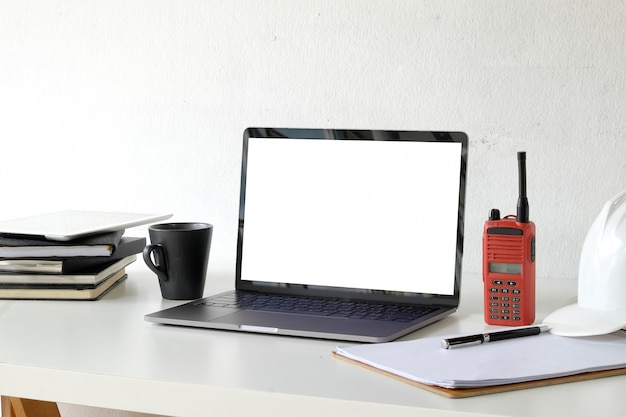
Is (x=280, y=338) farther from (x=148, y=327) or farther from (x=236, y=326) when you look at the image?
(x=148, y=327)

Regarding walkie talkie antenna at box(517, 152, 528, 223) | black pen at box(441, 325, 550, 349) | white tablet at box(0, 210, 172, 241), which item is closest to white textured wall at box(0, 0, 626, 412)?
white tablet at box(0, 210, 172, 241)

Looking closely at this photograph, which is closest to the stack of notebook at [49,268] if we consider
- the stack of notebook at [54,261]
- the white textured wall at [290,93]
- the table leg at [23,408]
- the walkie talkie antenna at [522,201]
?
the stack of notebook at [54,261]

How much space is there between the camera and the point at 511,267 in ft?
3.41

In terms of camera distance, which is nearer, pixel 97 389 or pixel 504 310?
pixel 97 389

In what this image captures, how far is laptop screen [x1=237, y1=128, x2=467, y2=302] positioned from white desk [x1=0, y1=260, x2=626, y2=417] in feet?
0.34

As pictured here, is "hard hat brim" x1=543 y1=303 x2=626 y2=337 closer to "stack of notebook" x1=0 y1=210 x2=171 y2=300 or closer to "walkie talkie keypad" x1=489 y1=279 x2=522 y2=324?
"walkie talkie keypad" x1=489 y1=279 x2=522 y2=324

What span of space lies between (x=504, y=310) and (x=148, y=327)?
419 mm

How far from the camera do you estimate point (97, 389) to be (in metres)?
0.85

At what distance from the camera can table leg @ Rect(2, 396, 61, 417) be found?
1.23 metres

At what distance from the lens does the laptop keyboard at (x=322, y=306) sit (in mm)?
1066

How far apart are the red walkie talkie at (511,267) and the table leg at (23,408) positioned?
652mm

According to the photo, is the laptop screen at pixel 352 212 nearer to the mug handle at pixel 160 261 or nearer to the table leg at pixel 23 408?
the mug handle at pixel 160 261

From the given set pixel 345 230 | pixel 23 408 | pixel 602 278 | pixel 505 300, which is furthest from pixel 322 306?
pixel 23 408

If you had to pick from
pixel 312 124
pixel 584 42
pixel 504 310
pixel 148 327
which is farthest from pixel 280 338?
pixel 584 42
